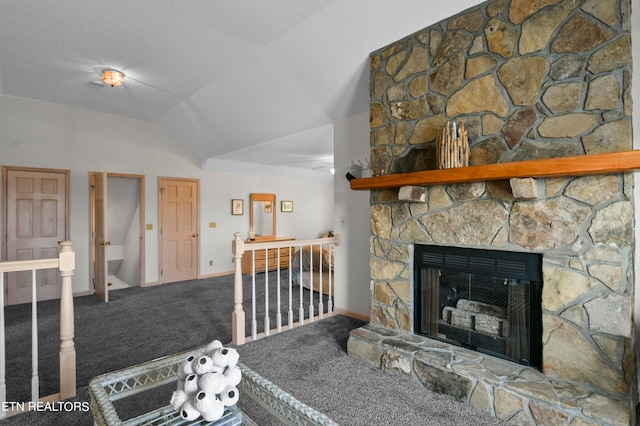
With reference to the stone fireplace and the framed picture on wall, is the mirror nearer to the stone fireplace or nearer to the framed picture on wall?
the framed picture on wall

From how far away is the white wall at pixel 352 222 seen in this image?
12.4ft

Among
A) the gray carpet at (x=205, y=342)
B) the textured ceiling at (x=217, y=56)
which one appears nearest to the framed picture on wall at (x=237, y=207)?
the textured ceiling at (x=217, y=56)

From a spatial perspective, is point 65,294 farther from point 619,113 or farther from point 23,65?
point 619,113

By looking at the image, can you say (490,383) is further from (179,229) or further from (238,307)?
(179,229)

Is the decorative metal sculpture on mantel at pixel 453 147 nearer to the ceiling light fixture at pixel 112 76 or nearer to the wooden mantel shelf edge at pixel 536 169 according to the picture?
the wooden mantel shelf edge at pixel 536 169

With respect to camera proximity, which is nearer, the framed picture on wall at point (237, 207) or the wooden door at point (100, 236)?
the wooden door at point (100, 236)

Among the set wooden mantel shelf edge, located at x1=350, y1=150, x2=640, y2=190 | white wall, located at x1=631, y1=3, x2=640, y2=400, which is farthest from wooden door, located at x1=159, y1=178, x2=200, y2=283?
white wall, located at x1=631, y1=3, x2=640, y2=400

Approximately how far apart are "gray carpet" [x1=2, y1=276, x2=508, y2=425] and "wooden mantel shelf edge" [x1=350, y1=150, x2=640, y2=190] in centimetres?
148

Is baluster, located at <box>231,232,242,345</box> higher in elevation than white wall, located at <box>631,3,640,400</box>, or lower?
lower

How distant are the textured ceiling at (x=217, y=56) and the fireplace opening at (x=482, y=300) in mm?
1887

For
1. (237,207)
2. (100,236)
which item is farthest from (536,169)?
(237,207)

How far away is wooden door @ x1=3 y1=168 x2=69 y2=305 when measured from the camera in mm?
4508

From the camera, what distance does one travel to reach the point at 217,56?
11.4 feet

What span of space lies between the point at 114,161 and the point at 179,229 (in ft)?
5.11
